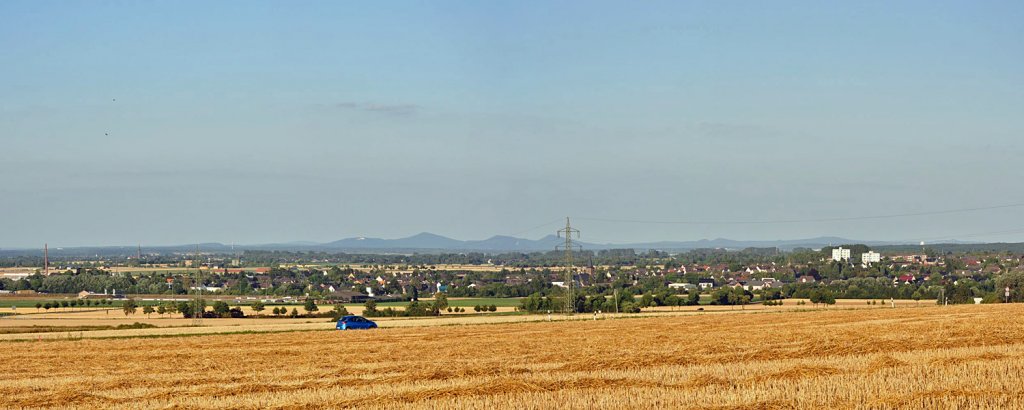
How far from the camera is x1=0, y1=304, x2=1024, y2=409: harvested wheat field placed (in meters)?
21.8

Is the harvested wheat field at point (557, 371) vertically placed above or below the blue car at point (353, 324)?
above

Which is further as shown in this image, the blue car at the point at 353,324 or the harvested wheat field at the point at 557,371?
the blue car at the point at 353,324

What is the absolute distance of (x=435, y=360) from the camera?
1438 inches

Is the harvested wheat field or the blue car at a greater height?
the harvested wheat field

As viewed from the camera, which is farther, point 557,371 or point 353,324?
point 353,324

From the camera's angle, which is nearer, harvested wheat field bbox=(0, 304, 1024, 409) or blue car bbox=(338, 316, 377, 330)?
harvested wheat field bbox=(0, 304, 1024, 409)

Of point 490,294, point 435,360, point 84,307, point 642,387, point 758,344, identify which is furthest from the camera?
point 490,294

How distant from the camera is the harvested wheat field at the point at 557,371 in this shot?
21766 millimetres

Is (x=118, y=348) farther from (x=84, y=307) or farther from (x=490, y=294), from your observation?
(x=490, y=294)

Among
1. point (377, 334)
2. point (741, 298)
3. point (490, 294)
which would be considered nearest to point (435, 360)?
point (377, 334)

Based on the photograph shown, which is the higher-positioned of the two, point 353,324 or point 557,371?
point 557,371

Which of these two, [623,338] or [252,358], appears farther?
[623,338]

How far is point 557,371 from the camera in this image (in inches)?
1185

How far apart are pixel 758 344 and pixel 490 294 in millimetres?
139663
